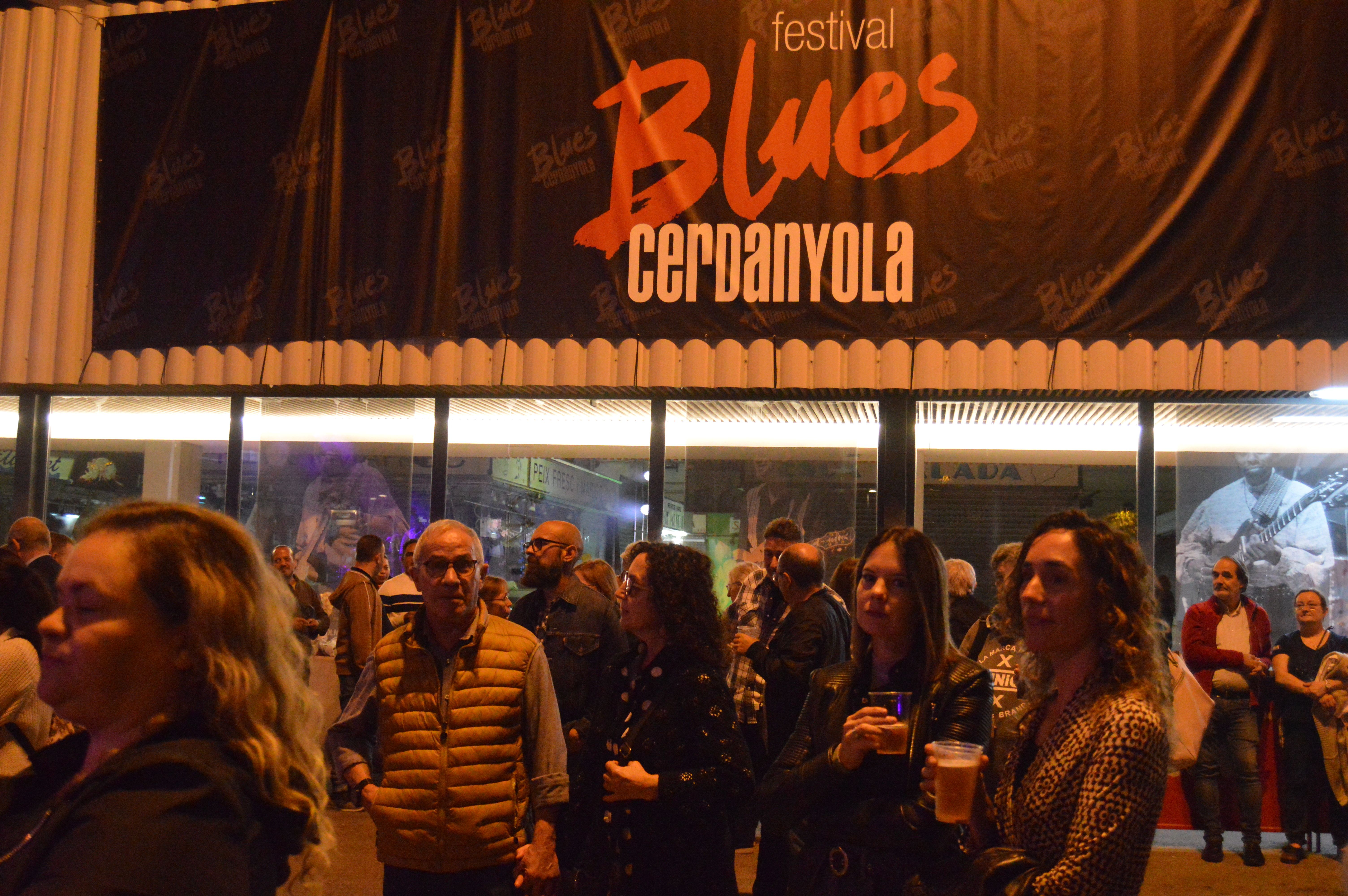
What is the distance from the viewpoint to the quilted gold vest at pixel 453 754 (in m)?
3.36

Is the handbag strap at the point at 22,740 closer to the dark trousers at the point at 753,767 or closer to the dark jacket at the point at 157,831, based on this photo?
the dark jacket at the point at 157,831

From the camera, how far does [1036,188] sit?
824 cm

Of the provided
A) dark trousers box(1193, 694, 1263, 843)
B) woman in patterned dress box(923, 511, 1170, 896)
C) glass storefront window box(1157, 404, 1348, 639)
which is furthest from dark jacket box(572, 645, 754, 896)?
glass storefront window box(1157, 404, 1348, 639)

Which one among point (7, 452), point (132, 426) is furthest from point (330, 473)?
point (7, 452)

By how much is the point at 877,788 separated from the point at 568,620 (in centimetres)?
285

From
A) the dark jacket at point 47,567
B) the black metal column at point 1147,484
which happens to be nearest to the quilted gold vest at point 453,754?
the dark jacket at point 47,567

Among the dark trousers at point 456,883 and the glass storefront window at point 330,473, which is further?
the glass storefront window at point 330,473

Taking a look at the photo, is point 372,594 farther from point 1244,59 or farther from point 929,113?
point 1244,59

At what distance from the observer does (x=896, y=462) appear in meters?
8.55

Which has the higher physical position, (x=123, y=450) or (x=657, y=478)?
(x=123, y=450)

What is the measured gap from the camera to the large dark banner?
805 cm

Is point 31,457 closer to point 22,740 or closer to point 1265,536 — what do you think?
point 22,740

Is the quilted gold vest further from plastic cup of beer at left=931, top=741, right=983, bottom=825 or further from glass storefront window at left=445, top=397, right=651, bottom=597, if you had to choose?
glass storefront window at left=445, top=397, right=651, bottom=597

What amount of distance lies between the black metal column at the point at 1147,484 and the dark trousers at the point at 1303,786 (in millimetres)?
1648
